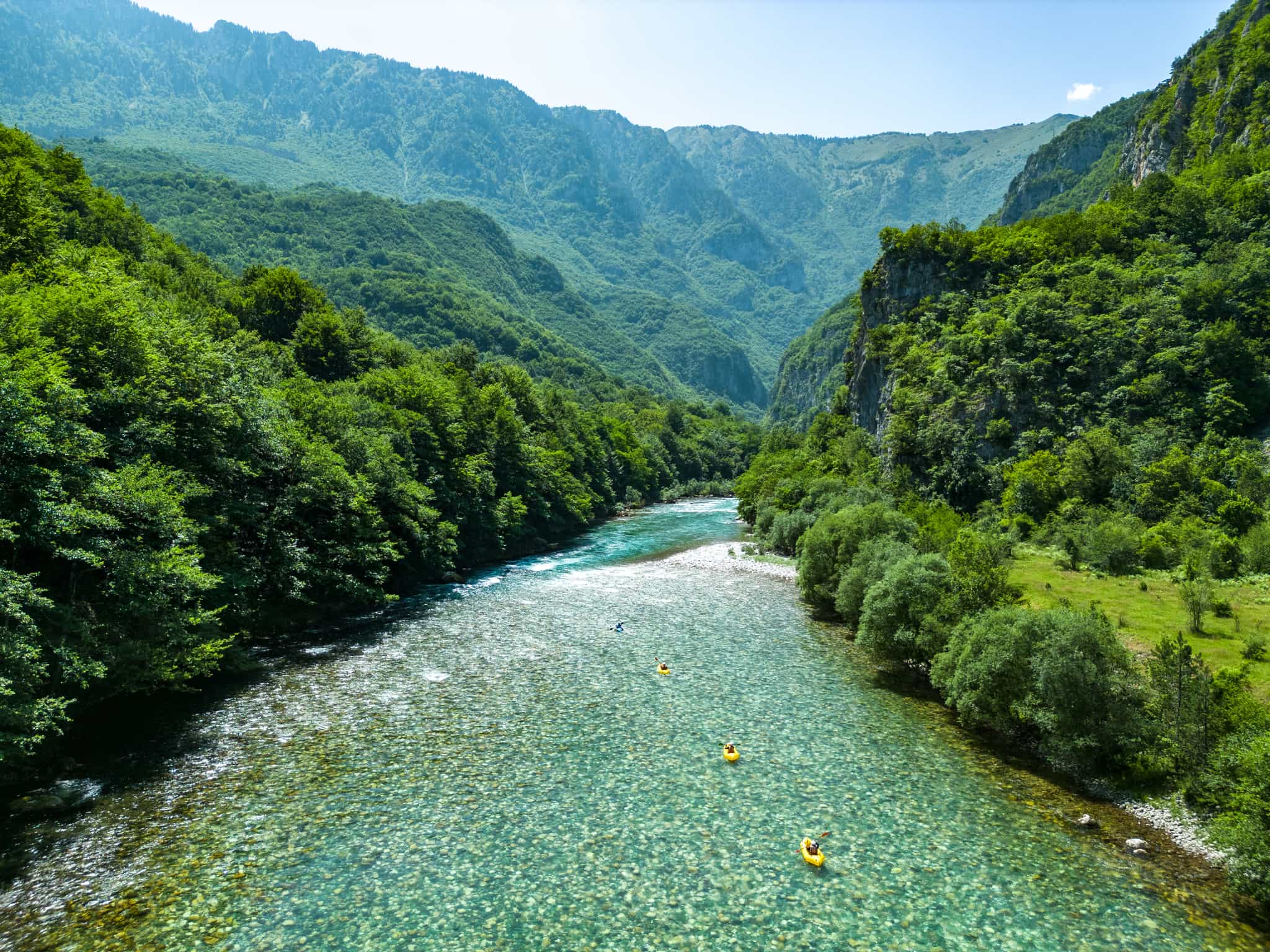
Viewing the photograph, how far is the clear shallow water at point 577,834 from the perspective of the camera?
17156mm

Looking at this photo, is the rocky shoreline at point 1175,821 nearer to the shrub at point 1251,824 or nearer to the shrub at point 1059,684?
the shrub at point 1251,824

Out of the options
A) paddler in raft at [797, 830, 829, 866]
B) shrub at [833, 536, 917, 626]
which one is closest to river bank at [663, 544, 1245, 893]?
paddler in raft at [797, 830, 829, 866]

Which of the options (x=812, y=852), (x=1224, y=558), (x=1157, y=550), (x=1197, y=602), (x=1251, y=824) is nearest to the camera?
(x=1251, y=824)

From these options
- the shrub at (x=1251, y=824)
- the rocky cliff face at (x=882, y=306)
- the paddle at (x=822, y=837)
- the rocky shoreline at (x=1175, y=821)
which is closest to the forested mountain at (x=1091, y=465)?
the shrub at (x=1251, y=824)

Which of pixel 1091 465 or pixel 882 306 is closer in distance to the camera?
pixel 1091 465

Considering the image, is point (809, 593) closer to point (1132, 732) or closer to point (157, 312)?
point (1132, 732)

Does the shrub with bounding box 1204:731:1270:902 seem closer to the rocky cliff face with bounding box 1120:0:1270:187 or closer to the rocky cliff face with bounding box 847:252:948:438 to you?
the rocky cliff face with bounding box 847:252:948:438

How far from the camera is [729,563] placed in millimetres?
70000

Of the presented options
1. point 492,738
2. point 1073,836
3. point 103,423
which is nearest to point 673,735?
point 492,738

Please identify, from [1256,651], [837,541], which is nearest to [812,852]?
[1256,651]

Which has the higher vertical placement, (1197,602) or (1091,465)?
(1091,465)

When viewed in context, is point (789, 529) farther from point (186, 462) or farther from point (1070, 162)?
point (1070, 162)

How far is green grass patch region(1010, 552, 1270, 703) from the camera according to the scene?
2661cm

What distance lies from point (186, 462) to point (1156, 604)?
165 feet
